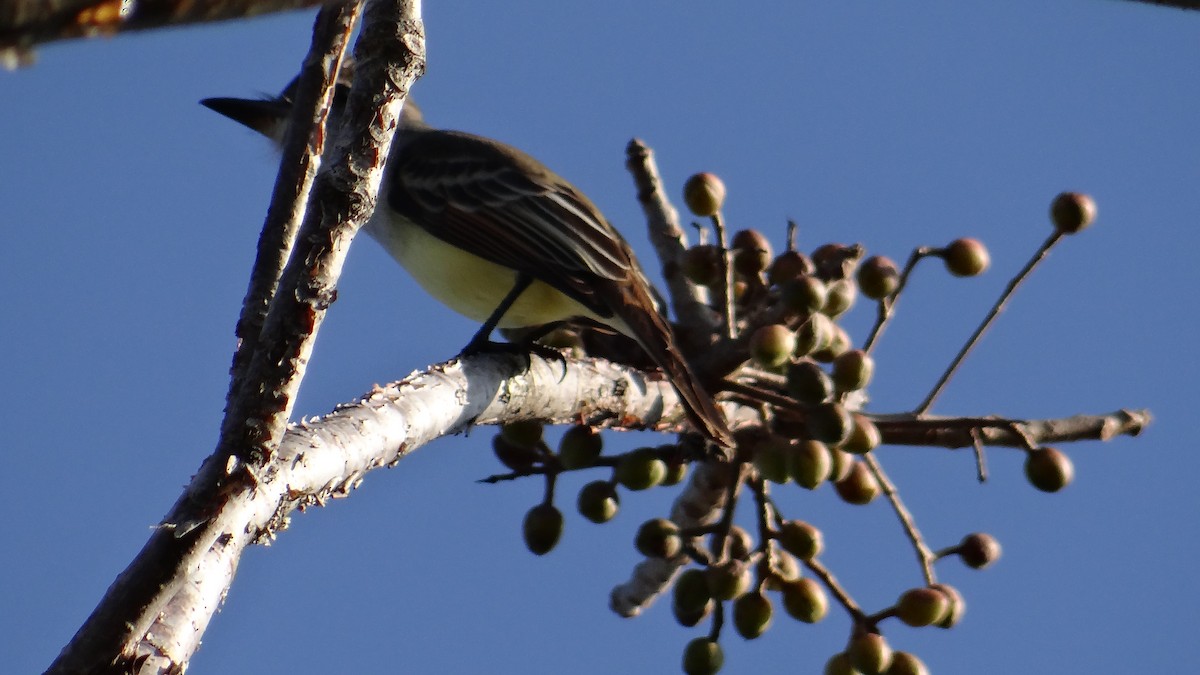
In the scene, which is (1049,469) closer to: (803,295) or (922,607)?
(922,607)

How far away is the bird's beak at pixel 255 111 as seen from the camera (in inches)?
268

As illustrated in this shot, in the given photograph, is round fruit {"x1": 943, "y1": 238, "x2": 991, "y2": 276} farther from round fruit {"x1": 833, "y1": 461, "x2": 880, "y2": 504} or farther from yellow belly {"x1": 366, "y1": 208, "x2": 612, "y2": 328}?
yellow belly {"x1": 366, "y1": 208, "x2": 612, "y2": 328}

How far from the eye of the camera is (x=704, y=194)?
4.02m

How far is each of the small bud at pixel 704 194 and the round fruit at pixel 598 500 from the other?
92 cm

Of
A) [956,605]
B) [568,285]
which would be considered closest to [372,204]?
[956,605]

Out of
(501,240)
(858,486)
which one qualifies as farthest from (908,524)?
(501,240)

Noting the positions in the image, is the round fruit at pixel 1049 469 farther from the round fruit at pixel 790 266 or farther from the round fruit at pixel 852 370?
the round fruit at pixel 790 266

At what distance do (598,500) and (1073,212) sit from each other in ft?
5.46

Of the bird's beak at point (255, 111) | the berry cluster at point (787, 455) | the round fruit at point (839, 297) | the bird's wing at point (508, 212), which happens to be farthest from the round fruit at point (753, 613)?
the bird's beak at point (255, 111)

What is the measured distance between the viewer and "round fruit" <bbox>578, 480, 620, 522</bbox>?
3857mm

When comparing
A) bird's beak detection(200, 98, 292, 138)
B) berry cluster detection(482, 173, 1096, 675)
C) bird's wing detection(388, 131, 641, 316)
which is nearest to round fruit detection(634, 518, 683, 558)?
berry cluster detection(482, 173, 1096, 675)

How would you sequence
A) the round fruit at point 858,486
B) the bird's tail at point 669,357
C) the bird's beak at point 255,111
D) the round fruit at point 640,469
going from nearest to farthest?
the bird's tail at point 669,357
the round fruit at point 640,469
the round fruit at point 858,486
the bird's beak at point 255,111

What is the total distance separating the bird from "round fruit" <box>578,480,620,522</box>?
619 millimetres

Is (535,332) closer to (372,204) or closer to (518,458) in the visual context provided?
(518,458)
